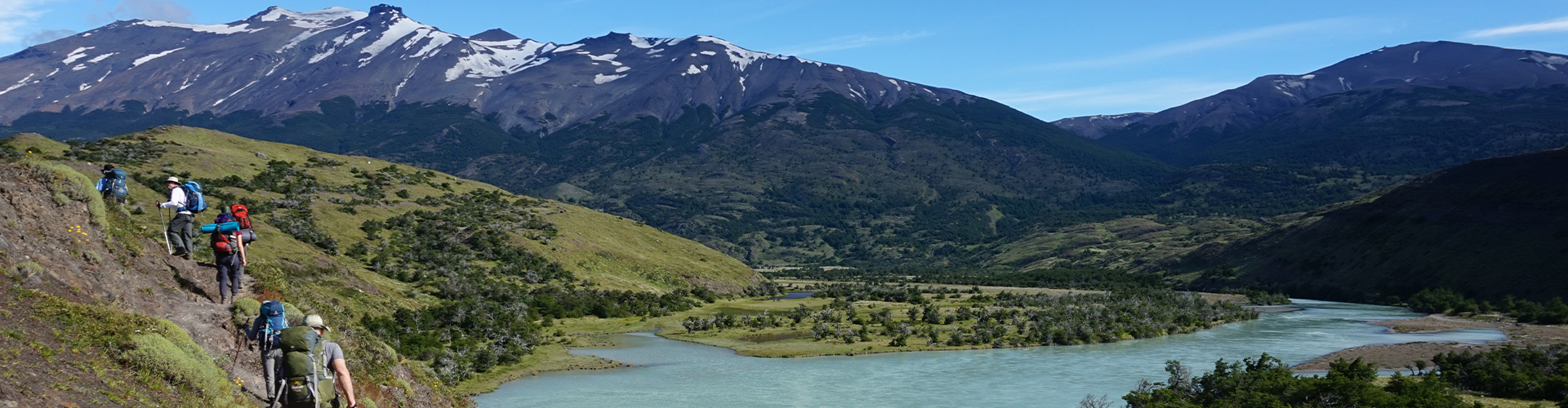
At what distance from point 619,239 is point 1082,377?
3410 inches

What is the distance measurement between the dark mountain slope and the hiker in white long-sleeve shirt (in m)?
122

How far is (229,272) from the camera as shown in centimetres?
2341

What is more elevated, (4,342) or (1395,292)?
(4,342)

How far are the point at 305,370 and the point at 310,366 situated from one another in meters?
0.10

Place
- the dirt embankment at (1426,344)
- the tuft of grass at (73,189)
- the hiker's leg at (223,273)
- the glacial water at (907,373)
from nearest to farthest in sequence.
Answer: the hiker's leg at (223,273), the tuft of grass at (73,189), the glacial water at (907,373), the dirt embankment at (1426,344)

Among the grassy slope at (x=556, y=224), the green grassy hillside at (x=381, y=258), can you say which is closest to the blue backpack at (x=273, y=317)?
the green grassy hillside at (x=381, y=258)

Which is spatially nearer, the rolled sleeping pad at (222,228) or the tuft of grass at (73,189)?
the rolled sleeping pad at (222,228)

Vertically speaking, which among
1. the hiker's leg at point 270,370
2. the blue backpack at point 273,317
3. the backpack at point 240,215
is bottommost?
the hiker's leg at point 270,370

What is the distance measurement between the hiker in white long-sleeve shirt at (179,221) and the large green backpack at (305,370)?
11.1m

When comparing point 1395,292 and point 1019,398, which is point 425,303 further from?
point 1395,292

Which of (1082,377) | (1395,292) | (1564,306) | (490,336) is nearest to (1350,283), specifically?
(1395,292)

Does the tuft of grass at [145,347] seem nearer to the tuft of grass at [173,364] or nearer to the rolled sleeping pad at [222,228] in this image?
the tuft of grass at [173,364]

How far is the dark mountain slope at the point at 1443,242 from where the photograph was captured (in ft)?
371

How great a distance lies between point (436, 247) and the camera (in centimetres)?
10619
